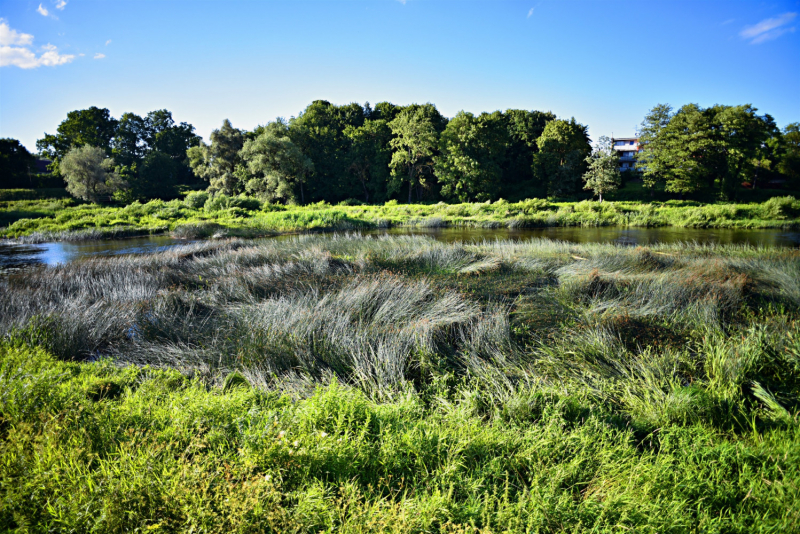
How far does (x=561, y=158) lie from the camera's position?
42.0 metres

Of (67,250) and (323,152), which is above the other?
(323,152)

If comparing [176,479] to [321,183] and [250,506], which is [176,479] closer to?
[250,506]

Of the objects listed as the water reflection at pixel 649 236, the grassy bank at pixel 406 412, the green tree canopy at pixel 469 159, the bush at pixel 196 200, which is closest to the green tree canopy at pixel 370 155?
the green tree canopy at pixel 469 159

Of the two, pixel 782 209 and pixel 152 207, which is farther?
pixel 152 207

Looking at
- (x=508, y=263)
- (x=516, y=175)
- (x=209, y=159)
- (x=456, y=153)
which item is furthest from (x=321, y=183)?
(x=508, y=263)

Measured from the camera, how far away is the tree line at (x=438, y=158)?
35.6 m

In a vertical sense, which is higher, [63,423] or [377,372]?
[63,423]

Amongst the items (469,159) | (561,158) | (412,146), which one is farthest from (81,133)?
(561,158)

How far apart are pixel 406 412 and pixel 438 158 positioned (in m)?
40.0

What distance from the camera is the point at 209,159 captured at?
42656 mm

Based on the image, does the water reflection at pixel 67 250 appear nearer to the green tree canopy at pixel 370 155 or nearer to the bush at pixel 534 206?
the bush at pixel 534 206

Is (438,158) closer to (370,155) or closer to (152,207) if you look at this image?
(370,155)

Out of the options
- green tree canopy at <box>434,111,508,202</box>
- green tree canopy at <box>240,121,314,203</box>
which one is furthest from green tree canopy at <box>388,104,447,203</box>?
green tree canopy at <box>240,121,314,203</box>

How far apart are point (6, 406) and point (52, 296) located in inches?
216
